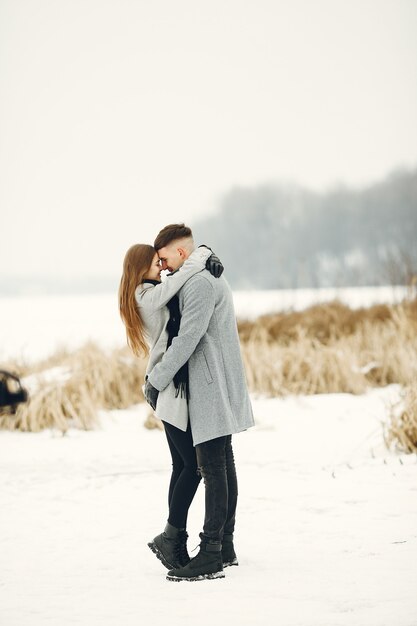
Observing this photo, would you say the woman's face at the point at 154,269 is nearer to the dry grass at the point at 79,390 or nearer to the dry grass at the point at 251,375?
the dry grass at the point at 251,375

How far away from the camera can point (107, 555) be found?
11.0 ft

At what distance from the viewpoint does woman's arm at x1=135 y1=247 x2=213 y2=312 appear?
2895 mm

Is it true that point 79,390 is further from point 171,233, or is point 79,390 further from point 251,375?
point 171,233

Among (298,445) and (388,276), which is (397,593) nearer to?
(298,445)

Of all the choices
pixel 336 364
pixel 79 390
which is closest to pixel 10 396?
pixel 79 390

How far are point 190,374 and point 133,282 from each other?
1.55 ft

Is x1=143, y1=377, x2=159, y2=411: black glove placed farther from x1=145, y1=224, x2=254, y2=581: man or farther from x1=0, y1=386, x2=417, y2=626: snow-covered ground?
x1=0, y1=386, x2=417, y2=626: snow-covered ground

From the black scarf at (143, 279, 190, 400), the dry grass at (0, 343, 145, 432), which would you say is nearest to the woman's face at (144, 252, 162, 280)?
the black scarf at (143, 279, 190, 400)

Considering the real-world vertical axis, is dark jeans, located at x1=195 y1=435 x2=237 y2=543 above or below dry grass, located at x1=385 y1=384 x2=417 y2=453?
above

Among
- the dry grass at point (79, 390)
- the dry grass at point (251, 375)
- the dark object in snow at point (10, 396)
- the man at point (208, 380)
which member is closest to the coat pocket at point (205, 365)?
the man at point (208, 380)

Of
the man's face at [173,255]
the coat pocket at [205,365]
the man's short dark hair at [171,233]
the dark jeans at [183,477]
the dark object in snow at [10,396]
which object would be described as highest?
the man's short dark hair at [171,233]

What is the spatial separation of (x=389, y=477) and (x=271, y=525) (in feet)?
4.15

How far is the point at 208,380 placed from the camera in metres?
2.90

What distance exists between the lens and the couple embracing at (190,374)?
9.42 feet
